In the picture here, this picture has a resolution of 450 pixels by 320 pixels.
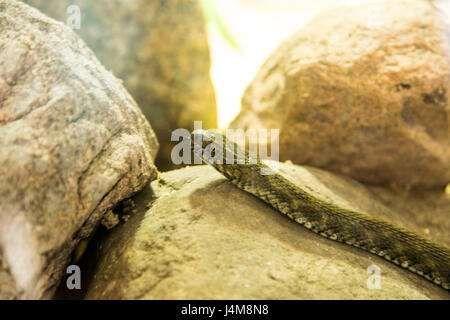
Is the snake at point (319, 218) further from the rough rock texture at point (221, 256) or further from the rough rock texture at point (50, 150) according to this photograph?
the rough rock texture at point (50, 150)

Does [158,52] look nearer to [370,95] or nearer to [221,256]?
[370,95]

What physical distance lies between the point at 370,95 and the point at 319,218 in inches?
99.7

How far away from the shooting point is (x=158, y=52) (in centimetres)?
640

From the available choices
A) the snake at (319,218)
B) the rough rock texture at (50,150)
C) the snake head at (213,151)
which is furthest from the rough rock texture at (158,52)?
the rough rock texture at (50,150)

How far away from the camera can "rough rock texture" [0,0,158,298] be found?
204 cm

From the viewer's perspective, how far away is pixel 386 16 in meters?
4.84

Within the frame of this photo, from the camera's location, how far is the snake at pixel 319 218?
312 cm

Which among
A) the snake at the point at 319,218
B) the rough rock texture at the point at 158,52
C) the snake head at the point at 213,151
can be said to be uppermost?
the rough rock texture at the point at 158,52

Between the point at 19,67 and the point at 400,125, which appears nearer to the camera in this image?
the point at 19,67

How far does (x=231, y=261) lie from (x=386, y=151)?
390 cm

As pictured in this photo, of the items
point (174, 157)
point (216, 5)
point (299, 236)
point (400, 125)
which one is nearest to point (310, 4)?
point (216, 5)

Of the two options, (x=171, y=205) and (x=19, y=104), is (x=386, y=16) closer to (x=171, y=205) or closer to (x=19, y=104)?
(x=171, y=205)

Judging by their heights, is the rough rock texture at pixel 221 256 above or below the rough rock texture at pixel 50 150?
below

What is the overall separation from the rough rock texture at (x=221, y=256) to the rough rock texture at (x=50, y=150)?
0.39m
